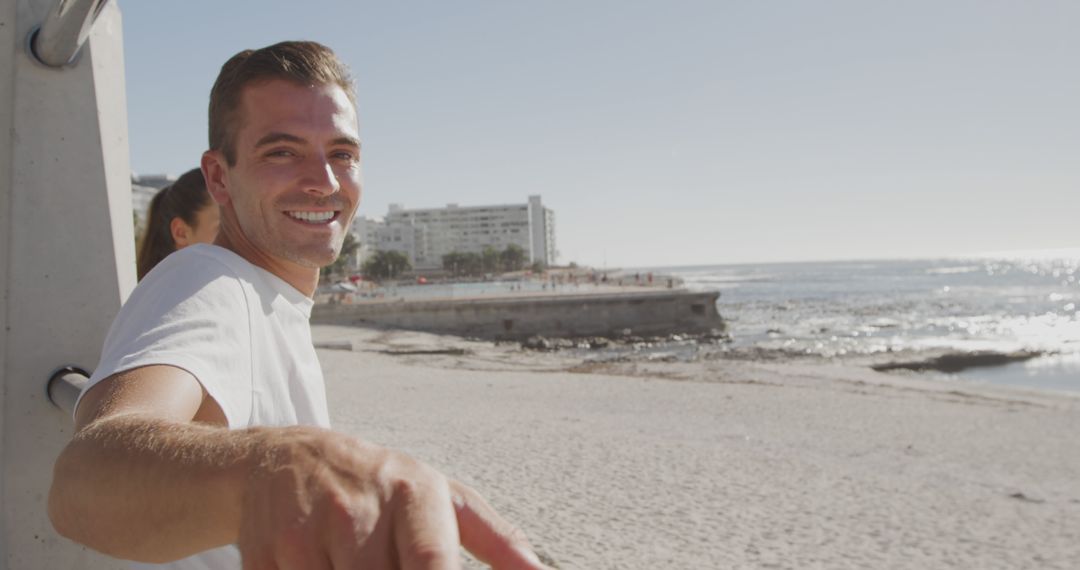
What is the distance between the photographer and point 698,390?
69.9 ft

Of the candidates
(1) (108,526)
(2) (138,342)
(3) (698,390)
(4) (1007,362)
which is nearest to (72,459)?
(1) (108,526)

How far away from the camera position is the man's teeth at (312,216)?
136 cm

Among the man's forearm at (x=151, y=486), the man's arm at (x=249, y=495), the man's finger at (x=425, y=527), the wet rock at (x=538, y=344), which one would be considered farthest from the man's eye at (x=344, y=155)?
the wet rock at (x=538, y=344)

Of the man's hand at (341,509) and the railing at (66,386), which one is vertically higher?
the man's hand at (341,509)

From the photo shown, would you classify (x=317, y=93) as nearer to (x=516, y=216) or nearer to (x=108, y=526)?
(x=108, y=526)

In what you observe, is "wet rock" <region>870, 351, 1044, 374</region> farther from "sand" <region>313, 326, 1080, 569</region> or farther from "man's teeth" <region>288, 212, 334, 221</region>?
"man's teeth" <region>288, 212, 334, 221</region>

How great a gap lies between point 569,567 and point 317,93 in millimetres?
6935

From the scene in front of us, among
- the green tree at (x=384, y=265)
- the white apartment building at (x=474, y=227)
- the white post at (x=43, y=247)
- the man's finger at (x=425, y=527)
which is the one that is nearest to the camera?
the man's finger at (x=425, y=527)

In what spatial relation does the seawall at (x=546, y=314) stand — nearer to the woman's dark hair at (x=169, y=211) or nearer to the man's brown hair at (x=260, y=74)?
the woman's dark hair at (x=169, y=211)

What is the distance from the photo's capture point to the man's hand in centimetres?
52

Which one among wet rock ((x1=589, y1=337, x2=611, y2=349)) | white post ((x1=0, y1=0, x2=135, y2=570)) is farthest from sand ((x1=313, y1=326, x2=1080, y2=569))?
wet rock ((x1=589, y1=337, x2=611, y2=349))

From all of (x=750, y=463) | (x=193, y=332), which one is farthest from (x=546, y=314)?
(x=193, y=332)

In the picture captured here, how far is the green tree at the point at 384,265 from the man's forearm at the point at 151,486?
9970 cm

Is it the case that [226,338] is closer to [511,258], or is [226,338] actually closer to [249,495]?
[249,495]
